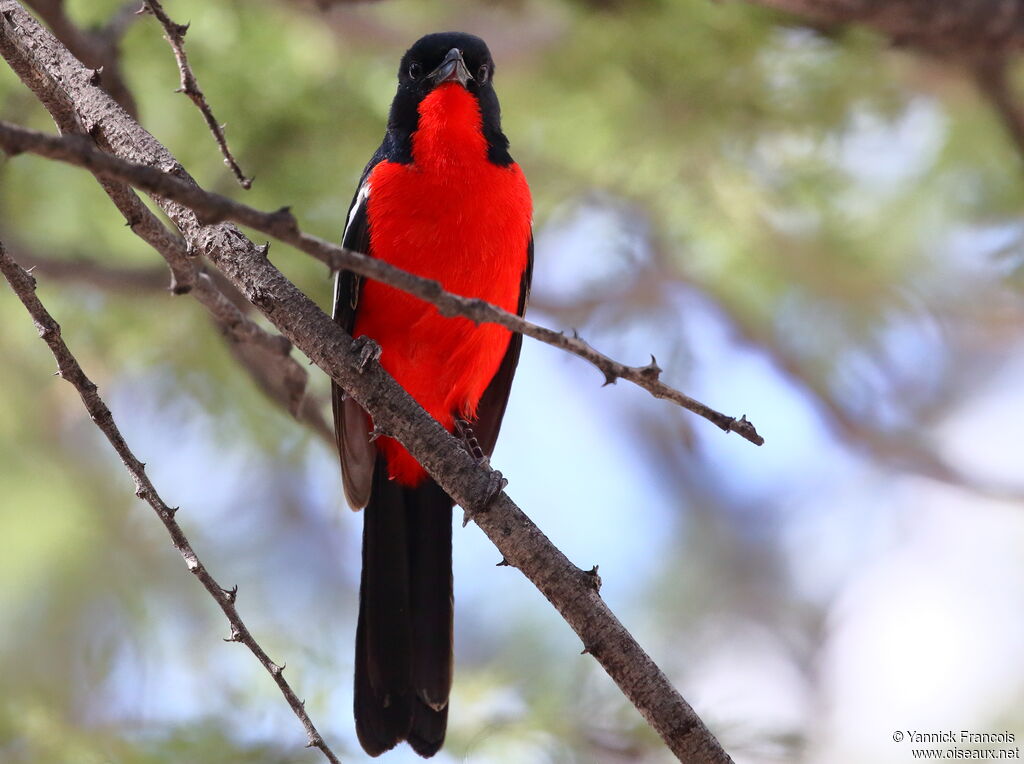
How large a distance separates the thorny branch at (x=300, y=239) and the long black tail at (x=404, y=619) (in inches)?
88.4

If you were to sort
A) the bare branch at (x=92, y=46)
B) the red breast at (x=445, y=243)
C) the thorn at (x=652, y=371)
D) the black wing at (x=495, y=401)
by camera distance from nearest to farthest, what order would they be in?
the thorn at (x=652, y=371) < the bare branch at (x=92, y=46) < the red breast at (x=445, y=243) < the black wing at (x=495, y=401)

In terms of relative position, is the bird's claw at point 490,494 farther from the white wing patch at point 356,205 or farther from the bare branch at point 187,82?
the white wing patch at point 356,205

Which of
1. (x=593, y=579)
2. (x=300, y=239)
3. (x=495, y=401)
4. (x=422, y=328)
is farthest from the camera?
(x=495, y=401)

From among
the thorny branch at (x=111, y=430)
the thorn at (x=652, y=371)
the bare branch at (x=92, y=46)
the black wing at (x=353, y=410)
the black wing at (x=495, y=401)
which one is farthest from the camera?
the black wing at (x=495, y=401)

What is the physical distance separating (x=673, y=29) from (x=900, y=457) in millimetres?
3170

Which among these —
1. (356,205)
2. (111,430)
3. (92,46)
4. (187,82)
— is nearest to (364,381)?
(111,430)

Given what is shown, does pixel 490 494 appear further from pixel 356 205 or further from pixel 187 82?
pixel 356 205

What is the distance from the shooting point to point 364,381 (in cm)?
242

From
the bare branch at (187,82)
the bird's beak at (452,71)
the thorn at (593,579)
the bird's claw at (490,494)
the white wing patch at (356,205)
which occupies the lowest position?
the thorn at (593,579)

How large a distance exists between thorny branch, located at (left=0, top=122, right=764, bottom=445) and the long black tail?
225cm

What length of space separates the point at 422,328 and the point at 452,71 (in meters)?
1.02

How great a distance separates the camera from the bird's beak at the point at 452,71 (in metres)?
4.05

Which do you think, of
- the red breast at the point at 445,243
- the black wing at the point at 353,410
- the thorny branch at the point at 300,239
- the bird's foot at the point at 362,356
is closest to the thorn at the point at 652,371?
the thorny branch at the point at 300,239

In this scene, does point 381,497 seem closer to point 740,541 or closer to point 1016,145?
point 1016,145
